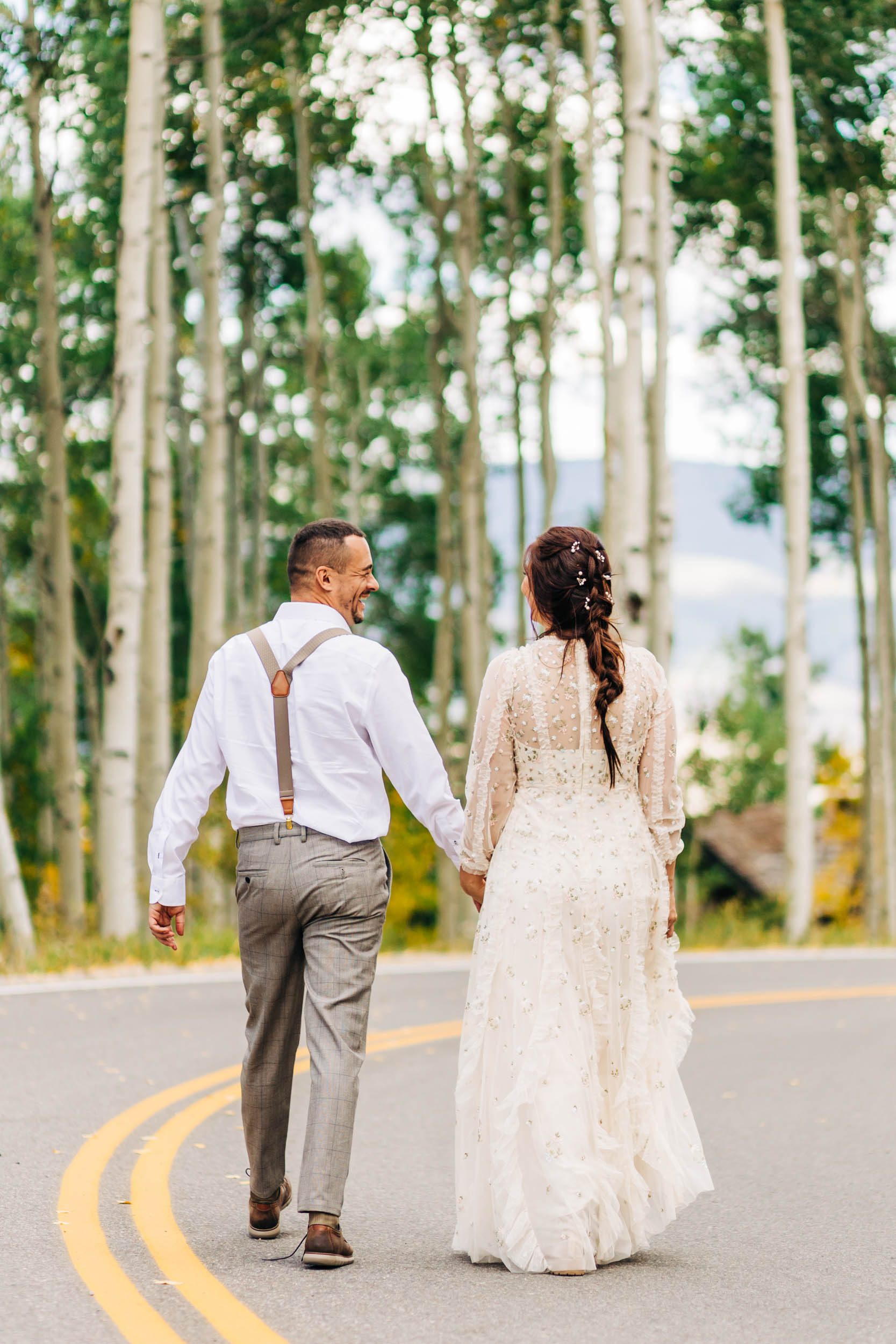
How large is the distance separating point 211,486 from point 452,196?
9.25 m

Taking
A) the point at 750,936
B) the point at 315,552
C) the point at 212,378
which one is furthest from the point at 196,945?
the point at 315,552

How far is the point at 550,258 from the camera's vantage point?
88.3 feet

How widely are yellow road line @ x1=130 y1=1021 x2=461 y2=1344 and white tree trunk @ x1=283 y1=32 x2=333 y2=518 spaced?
19.6 meters

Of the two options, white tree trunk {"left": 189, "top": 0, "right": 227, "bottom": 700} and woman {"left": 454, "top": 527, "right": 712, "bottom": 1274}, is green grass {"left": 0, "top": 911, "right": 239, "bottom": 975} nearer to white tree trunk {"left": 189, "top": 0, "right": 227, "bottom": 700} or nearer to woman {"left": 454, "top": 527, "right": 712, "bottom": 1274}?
white tree trunk {"left": 189, "top": 0, "right": 227, "bottom": 700}

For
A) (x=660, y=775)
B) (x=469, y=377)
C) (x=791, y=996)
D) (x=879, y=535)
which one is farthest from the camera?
(x=879, y=535)

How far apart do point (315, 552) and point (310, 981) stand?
1.31 m

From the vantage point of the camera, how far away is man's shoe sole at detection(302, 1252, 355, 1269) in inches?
183

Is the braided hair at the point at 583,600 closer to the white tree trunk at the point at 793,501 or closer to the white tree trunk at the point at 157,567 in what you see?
the white tree trunk at the point at 793,501

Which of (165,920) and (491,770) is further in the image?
(165,920)

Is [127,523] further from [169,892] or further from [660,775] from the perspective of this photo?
[660,775]

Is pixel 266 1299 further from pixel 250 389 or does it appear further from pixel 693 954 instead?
pixel 250 389

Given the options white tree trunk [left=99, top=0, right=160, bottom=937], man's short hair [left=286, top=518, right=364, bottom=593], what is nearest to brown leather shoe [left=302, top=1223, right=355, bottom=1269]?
man's short hair [left=286, top=518, right=364, bottom=593]

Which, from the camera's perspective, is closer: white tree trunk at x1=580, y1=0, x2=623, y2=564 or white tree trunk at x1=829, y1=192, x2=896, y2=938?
white tree trunk at x1=580, y1=0, x2=623, y2=564

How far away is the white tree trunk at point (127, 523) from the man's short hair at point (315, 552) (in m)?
10.7
